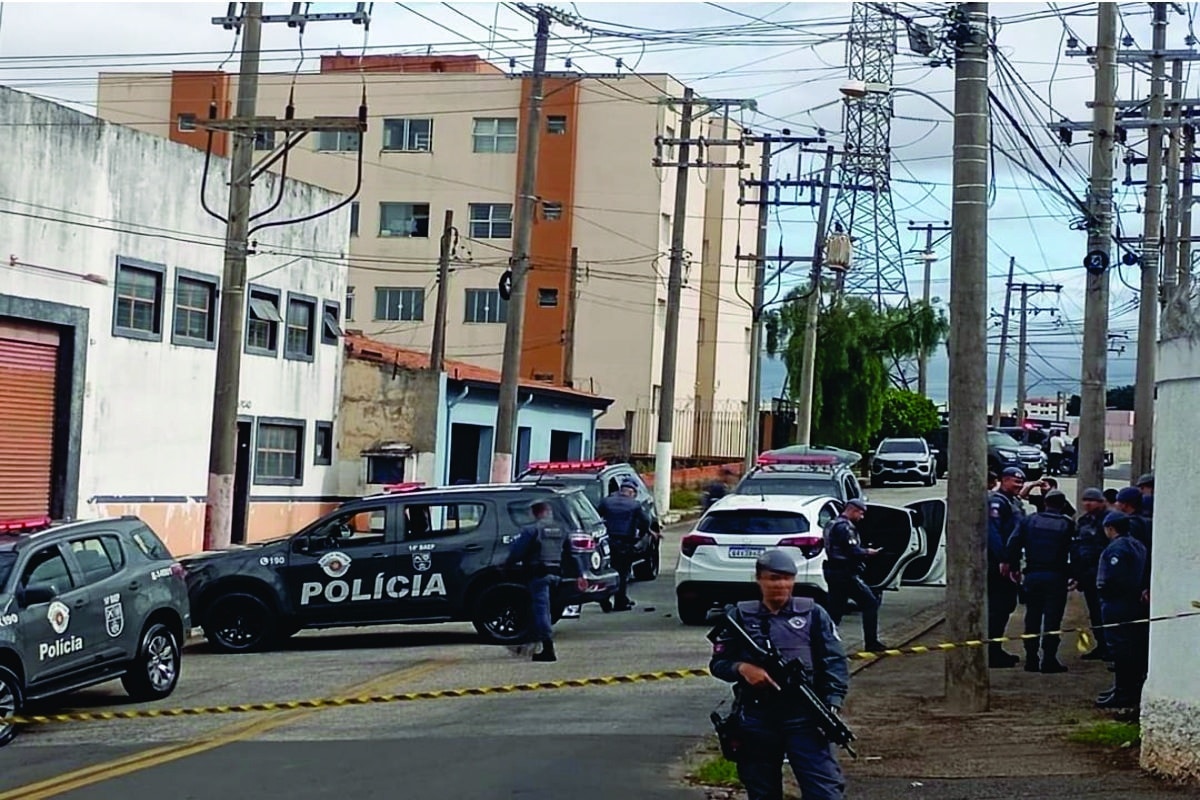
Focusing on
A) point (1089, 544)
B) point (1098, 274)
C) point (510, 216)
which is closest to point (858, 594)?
point (1089, 544)

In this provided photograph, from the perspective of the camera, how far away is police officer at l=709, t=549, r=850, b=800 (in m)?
8.14

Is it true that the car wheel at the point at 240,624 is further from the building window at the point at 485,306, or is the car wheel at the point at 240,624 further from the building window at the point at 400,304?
the building window at the point at 400,304

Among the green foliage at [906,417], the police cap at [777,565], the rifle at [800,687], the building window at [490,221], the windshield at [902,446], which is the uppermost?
the building window at [490,221]

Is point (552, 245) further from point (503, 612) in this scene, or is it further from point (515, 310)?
point (503, 612)

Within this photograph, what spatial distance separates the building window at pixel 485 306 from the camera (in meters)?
61.1

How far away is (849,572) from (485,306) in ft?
145

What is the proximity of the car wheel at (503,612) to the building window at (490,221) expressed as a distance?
137ft

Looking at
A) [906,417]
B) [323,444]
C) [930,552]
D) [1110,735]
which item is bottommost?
[1110,735]

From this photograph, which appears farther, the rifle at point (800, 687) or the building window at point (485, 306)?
the building window at point (485, 306)

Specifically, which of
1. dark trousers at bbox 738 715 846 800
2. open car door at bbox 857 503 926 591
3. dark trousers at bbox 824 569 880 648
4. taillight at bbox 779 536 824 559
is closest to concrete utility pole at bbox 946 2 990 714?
dark trousers at bbox 824 569 880 648

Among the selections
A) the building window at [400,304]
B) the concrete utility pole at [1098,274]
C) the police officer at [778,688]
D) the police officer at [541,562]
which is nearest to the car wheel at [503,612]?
the police officer at [541,562]

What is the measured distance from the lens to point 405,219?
6159 centimetres

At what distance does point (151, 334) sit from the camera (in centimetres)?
3011

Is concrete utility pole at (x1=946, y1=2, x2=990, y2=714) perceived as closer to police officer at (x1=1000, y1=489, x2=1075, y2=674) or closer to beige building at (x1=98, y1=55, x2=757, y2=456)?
police officer at (x1=1000, y1=489, x2=1075, y2=674)
